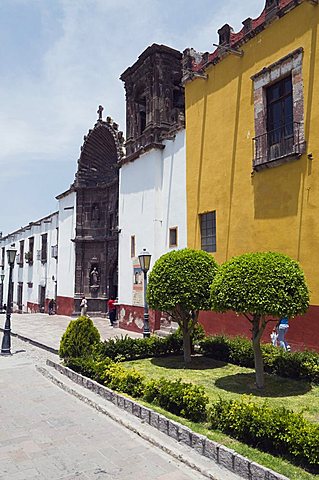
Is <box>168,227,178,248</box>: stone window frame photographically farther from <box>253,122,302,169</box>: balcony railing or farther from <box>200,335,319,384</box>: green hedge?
<box>200,335,319,384</box>: green hedge

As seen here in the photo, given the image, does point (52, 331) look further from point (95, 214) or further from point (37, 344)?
point (95, 214)

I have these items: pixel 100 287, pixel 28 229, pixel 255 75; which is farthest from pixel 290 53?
pixel 28 229

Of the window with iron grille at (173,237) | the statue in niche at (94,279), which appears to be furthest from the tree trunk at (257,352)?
the statue in niche at (94,279)

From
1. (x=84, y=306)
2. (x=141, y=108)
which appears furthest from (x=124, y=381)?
(x=141, y=108)

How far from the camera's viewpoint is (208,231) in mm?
12867

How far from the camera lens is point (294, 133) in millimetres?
9781

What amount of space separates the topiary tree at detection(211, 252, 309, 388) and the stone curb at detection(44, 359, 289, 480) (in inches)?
88.9

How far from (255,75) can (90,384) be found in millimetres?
8923

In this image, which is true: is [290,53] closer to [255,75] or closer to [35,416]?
[255,75]

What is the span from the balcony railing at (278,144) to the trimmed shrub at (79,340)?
239 inches

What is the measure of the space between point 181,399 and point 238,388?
1841mm

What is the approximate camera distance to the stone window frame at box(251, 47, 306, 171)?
31.7 ft

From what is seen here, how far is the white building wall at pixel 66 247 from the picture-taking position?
940 inches

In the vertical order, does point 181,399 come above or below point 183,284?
below
